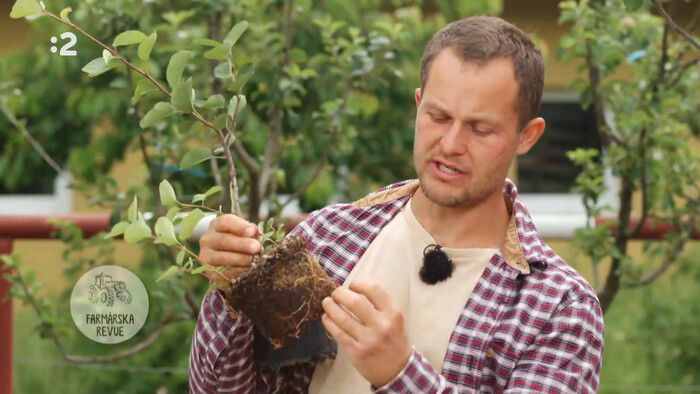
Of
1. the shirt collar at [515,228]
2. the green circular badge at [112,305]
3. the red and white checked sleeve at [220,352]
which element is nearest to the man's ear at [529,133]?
the shirt collar at [515,228]

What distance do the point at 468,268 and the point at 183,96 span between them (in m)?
0.52

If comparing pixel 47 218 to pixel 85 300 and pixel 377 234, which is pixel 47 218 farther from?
pixel 377 234

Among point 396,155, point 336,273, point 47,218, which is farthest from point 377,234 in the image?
point 396,155

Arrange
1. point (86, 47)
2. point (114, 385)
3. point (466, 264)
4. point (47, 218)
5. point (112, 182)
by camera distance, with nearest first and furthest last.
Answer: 1. point (466, 264)
2. point (47, 218)
3. point (112, 182)
4. point (86, 47)
5. point (114, 385)

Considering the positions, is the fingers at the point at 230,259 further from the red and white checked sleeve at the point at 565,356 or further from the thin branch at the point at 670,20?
the thin branch at the point at 670,20

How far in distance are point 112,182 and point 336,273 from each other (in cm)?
135

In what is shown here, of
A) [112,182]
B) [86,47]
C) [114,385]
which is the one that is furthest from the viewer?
[114,385]

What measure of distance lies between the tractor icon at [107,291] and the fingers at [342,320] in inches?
32.9

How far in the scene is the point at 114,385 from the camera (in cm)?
386

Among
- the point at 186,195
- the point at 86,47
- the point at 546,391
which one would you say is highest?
the point at 546,391

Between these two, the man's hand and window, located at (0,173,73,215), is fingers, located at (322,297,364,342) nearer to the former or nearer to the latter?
the man's hand

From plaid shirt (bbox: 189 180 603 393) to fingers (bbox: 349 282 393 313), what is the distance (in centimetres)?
17

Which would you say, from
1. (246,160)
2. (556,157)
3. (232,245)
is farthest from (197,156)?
(556,157)

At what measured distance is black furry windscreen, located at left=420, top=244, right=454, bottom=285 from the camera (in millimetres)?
1763
